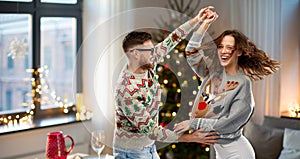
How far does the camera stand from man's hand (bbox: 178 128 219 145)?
0.90 meters

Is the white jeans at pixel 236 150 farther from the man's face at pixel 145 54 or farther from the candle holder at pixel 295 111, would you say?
the candle holder at pixel 295 111

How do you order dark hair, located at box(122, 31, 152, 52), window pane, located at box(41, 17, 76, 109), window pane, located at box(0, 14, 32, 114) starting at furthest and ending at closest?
1. window pane, located at box(41, 17, 76, 109)
2. window pane, located at box(0, 14, 32, 114)
3. dark hair, located at box(122, 31, 152, 52)

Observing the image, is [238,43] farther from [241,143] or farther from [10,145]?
[10,145]

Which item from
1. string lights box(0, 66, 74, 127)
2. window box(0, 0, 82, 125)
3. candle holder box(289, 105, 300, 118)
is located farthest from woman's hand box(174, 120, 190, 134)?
candle holder box(289, 105, 300, 118)

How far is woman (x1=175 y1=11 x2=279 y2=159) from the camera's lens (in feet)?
2.90

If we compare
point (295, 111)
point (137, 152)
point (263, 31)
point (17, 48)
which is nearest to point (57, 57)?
point (17, 48)

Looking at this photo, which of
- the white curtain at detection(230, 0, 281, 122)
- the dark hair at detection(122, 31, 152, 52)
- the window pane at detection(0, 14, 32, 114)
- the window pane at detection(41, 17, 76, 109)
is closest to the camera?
the dark hair at detection(122, 31, 152, 52)

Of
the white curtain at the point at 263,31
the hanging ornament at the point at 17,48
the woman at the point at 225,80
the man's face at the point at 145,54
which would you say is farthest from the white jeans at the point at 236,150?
the hanging ornament at the point at 17,48

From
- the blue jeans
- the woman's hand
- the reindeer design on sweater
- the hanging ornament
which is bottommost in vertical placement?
the blue jeans

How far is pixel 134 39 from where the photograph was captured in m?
0.87

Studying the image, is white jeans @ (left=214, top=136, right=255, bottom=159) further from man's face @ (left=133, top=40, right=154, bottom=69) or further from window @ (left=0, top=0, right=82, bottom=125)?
window @ (left=0, top=0, right=82, bottom=125)

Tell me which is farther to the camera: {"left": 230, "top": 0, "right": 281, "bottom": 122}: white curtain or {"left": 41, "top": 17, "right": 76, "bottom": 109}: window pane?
{"left": 41, "top": 17, "right": 76, "bottom": 109}: window pane

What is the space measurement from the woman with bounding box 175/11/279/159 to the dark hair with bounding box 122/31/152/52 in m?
0.09

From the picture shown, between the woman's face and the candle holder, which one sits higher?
the woman's face
